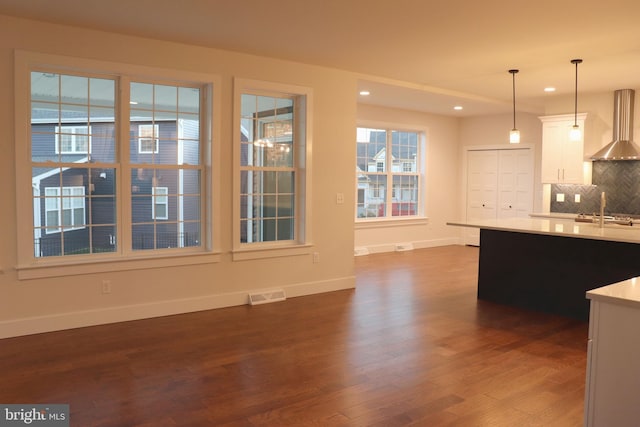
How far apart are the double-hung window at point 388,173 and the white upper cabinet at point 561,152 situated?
104 inches

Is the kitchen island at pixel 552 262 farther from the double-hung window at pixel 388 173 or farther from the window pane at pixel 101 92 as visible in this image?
the window pane at pixel 101 92

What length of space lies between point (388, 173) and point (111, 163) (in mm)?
Result: 5929

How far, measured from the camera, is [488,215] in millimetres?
10438

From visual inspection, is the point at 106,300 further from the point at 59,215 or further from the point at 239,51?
the point at 239,51

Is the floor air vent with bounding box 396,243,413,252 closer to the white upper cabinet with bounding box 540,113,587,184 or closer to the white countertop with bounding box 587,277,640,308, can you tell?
the white upper cabinet with bounding box 540,113,587,184

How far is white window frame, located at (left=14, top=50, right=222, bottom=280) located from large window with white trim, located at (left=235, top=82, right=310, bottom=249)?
0.97 feet

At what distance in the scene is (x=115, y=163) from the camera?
16.1ft

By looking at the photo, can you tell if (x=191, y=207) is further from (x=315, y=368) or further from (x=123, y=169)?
(x=315, y=368)

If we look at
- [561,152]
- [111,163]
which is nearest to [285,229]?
Result: [111,163]

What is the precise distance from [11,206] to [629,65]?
20.9 ft

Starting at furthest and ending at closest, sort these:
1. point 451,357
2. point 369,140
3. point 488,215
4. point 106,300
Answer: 1. point 488,215
2. point 369,140
3. point 106,300
4. point 451,357

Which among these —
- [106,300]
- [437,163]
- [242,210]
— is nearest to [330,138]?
[242,210]

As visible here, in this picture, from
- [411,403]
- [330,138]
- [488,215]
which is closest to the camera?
[411,403]

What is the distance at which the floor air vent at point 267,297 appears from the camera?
5.64 meters
